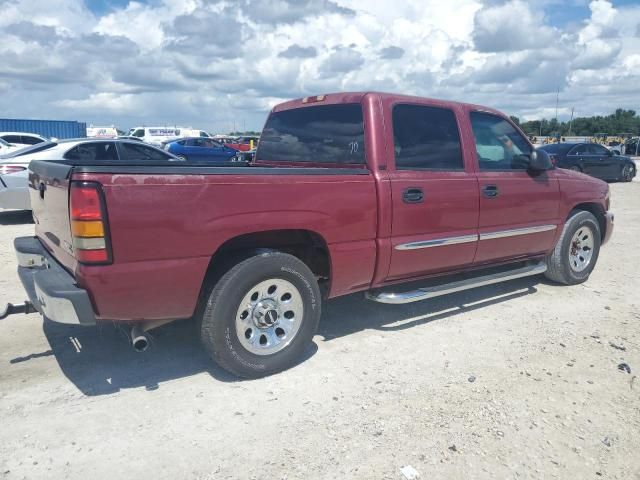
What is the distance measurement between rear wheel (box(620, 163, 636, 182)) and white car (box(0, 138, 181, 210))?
17.5 m

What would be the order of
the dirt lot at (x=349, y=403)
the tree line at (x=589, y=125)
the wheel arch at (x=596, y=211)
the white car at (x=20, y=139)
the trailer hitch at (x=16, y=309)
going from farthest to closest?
the tree line at (x=589, y=125)
the white car at (x=20, y=139)
the wheel arch at (x=596, y=211)
the trailer hitch at (x=16, y=309)
the dirt lot at (x=349, y=403)

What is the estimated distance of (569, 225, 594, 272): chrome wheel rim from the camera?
5.95m

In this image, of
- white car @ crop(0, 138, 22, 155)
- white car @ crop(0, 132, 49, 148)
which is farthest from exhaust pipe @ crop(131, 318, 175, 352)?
white car @ crop(0, 132, 49, 148)

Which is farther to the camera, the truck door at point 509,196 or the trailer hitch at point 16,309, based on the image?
the truck door at point 509,196

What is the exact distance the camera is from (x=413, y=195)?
4145 mm

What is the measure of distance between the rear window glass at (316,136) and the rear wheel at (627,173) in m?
18.8

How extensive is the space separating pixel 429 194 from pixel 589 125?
9323 centimetres

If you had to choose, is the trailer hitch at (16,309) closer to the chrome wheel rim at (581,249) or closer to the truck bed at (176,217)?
the truck bed at (176,217)

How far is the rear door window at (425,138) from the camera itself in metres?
4.25

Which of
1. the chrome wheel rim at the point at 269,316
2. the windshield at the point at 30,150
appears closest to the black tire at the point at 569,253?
the chrome wheel rim at the point at 269,316

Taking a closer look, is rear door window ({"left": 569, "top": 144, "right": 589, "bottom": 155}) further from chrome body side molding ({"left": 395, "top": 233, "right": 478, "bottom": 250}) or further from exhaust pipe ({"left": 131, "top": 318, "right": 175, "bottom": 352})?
exhaust pipe ({"left": 131, "top": 318, "right": 175, "bottom": 352})

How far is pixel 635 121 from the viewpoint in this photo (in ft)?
269

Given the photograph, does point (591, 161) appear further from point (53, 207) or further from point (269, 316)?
point (53, 207)

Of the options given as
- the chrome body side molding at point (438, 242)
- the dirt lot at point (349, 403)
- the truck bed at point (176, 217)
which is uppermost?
the truck bed at point (176, 217)
